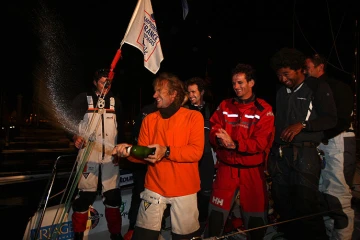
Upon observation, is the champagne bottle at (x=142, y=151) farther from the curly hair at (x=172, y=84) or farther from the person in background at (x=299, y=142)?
the person in background at (x=299, y=142)

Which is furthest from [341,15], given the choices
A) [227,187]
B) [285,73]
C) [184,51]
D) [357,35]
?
[184,51]

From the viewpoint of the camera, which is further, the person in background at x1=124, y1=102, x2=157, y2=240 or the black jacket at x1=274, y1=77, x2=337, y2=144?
the person in background at x1=124, y1=102, x2=157, y2=240

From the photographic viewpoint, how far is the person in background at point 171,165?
2557 mm

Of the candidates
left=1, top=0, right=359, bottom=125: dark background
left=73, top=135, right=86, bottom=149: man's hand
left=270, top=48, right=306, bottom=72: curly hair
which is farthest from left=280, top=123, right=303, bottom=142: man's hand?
left=1, top=0, right=359, bottom=125: dark background

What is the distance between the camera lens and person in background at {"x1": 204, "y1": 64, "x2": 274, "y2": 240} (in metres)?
2.86

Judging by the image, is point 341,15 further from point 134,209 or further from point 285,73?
point 134,209

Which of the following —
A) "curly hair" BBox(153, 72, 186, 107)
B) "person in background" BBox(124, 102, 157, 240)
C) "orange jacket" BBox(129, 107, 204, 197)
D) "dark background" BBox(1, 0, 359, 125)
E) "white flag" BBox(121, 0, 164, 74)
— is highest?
"dark background" BBox(1, 0, 359, 125)

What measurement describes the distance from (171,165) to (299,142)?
5.13 feet

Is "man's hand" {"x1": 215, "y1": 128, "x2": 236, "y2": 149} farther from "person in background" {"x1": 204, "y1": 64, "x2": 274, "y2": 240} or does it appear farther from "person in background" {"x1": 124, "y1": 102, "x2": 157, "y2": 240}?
"person in background" {"x1": 124, "y1": 102, "x2": 157, "y2": 240}

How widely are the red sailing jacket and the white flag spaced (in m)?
1.26

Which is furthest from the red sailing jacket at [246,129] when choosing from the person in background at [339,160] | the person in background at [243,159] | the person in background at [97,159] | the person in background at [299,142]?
the person in background at [97,159]

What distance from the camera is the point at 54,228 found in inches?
139

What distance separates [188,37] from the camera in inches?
869

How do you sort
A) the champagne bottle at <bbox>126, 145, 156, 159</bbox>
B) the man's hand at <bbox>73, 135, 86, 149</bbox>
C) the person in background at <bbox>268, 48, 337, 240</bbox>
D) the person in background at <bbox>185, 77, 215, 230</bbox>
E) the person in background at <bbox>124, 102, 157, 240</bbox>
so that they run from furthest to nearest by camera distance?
the person in background at <bbox>124, 102, 157, 240</bbox> < the person in background at <bbox>185, 77, 215, 230</bbox> < the man's hand at <bbox>73, 135, 86, 149</bbox> < the person in background at <bbox>268, 48, 337, 240</bbox> < the champagne bottle at <bbox>126, 145, 156, 159</bbox>
